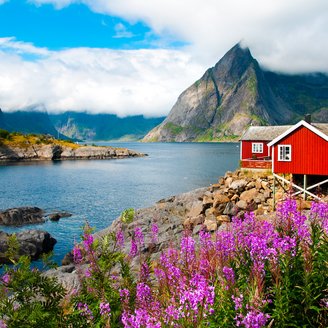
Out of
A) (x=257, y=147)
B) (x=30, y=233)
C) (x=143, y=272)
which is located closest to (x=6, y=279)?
(x=143, y=272)

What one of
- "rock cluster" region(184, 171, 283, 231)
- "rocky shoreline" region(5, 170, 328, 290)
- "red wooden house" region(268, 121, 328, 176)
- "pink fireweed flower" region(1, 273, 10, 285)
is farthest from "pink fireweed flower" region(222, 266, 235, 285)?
"red wooden house" region(268, 121, 328, 176)

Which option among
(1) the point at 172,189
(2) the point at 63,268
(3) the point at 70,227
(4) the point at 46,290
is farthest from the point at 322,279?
(1) the point at 172,189

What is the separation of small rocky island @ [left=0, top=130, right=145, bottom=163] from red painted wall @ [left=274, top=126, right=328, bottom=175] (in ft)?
481

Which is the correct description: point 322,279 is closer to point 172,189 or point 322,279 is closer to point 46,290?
point 46,290

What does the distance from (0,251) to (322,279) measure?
113 ft

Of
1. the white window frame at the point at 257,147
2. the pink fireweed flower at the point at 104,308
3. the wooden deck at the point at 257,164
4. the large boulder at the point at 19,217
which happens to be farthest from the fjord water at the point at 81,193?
the pink fireweed flower at the point at 104,308

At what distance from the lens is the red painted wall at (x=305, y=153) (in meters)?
34.6

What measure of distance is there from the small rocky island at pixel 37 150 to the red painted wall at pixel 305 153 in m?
147

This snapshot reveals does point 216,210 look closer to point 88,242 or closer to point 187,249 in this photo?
point 187,249

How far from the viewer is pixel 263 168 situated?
44875 millimetres

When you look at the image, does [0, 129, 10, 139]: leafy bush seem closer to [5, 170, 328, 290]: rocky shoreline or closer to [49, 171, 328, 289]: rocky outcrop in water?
[49, 171, 328, 289]: rocky outcrop in water

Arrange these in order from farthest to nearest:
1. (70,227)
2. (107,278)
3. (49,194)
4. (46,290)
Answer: (49,194)
(70,227)
(107,278)
(46,290)

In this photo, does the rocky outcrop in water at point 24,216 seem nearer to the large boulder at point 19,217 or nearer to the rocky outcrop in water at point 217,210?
the large boulder at point 19,217

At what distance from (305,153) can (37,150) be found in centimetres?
15539
